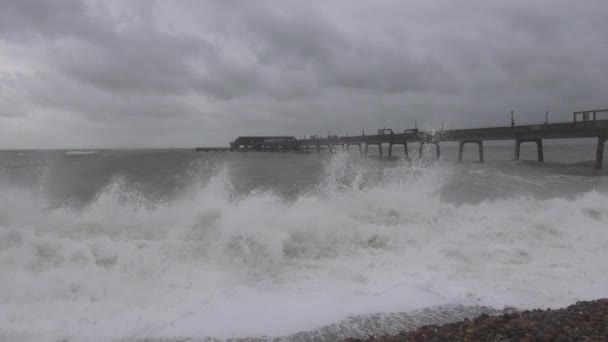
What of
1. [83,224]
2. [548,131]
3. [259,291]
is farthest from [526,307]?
[548,131]

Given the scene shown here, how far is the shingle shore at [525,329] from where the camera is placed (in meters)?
4.26

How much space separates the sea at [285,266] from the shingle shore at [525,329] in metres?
0.64

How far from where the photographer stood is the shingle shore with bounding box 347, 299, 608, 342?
4262 millimetres

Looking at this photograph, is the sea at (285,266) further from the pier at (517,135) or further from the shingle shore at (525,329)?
the pier at (517,135)

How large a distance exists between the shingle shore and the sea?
64 cm

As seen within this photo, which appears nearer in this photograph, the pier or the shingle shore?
the shingle shore

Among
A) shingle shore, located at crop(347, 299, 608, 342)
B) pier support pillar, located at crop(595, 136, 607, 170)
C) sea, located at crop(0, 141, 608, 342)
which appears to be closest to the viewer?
shingle shore, located at crop(347, 299, 608, 342)

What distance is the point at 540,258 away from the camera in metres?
8.14

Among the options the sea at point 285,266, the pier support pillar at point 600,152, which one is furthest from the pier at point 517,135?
the sea at point 285,266

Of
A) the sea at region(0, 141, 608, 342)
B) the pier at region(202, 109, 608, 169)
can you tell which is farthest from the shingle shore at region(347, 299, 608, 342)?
the pier at region(202, 109, 608, 169)

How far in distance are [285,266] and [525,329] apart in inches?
168

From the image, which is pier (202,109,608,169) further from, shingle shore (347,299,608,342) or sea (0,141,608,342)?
shingle shore (347,299,608,342)

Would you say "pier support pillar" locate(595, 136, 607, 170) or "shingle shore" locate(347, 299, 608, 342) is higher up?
"pier support pillar" locate(595, 136, 607, 170)

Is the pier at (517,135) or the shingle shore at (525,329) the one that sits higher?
the pier at (517,135)
